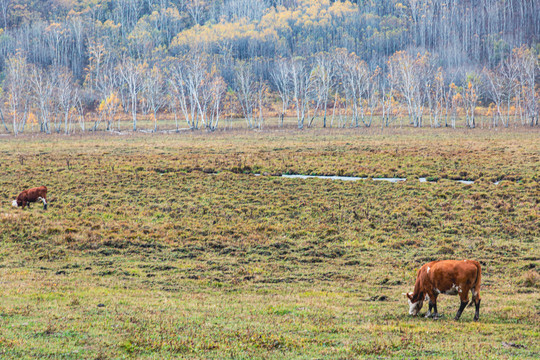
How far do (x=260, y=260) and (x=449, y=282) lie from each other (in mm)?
8380

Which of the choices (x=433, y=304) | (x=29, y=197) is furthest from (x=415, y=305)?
(x=29, y=197)

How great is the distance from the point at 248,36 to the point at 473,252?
551 feet

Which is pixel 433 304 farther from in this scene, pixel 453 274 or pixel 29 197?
pixel 29 197

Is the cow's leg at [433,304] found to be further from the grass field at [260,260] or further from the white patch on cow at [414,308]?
the grass field at [260,260]

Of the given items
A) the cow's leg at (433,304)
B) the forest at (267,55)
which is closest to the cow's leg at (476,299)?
the cow's leg at (433,304)

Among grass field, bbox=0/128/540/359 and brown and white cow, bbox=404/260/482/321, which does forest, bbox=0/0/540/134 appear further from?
brown and white cow, bbox=404/260/482/321

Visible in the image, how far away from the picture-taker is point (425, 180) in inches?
1385

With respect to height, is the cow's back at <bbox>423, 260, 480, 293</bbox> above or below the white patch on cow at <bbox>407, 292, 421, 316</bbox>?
above

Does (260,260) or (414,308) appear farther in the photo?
(260,260)

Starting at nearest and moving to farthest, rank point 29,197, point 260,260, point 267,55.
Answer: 1. point 260,260
2. point 29,197
3. point 267,55

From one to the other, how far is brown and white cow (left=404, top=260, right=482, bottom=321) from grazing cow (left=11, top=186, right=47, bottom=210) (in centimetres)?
2104

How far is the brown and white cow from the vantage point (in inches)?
433

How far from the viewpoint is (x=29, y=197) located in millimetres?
26109

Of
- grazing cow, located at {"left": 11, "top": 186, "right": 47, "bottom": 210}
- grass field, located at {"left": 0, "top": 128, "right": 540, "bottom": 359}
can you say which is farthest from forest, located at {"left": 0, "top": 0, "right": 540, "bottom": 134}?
grazing cow, located at {"left": 11, "top": 186, "right": 47, "bottom": 210}
